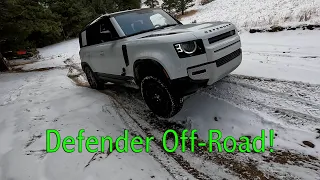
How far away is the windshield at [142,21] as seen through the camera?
5.05 meters

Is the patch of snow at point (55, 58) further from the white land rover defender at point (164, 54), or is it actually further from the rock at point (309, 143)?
the rock at point (309, 143)

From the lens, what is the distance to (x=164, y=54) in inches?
150

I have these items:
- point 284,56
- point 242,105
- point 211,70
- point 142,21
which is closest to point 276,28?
point 284,56

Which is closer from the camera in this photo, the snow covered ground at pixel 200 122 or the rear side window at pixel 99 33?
the snow covered ground at pixel 200 122

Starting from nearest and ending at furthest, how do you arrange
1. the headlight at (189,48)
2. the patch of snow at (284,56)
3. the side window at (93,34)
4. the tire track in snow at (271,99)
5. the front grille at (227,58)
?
the headlight at (189,48) → the tire track in snow at (271,99) → the front grille at (227,58) → the patch of snow at (284,56) → the side window at (93,34)

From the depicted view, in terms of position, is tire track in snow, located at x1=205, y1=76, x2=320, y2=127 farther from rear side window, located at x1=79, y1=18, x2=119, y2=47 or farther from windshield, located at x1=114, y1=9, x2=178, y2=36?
rear side window, located at x1=79, y1=18, x2=119, y2=47

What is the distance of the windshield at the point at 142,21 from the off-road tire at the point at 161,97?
1233 millimetres

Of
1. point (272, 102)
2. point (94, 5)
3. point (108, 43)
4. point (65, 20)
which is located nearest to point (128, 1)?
point (94, 5)

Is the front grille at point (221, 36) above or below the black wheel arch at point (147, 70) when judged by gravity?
above

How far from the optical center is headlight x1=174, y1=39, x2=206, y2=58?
3678 millimetres

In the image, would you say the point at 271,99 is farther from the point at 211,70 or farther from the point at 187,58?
the point at 187,58

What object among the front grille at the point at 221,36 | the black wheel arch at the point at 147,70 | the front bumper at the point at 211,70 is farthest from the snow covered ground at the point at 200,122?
the front grille at the point at 221,36

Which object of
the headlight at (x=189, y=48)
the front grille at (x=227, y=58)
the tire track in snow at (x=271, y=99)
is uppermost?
the headlight at (x=189, y=48)

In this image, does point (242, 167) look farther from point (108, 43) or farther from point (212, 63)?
point (108, 43)
